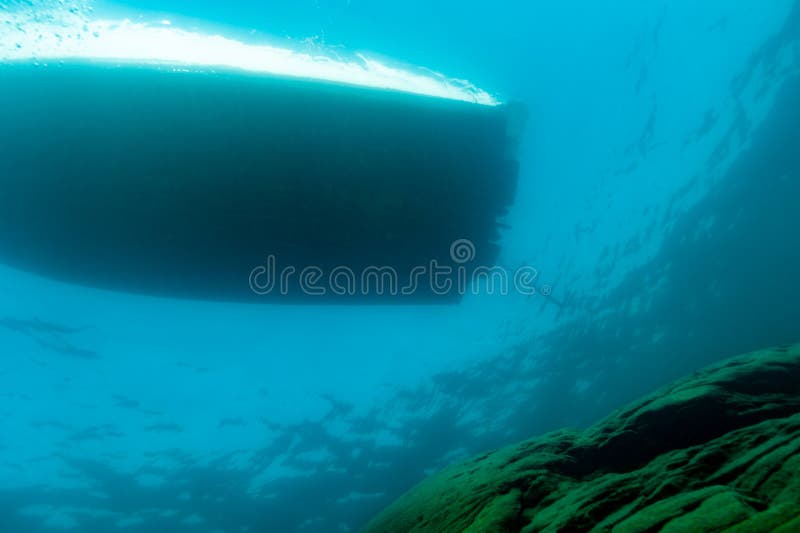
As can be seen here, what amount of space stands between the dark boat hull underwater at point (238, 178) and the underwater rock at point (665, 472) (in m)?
5.15

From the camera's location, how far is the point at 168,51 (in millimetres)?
7020

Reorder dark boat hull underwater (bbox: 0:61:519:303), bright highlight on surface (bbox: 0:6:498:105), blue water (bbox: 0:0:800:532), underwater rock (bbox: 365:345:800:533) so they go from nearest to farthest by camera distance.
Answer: underwater rock (bbox: 365:345:800:533) → bright highlight on surface (bbox: 0:6:498:105) → dark boat hull underwater (bbox: 0:61:519:303) → blue water (bbox: 0:0:800:532)

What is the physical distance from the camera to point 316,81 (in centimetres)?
727

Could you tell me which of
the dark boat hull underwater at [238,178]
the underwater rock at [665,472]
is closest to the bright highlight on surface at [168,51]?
the dark boat hull underwater at [238,178]

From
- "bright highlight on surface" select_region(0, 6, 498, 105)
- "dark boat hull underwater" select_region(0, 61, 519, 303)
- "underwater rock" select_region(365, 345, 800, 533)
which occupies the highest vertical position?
"bright highlight on surface" select_region(0, 6, 498, 105)

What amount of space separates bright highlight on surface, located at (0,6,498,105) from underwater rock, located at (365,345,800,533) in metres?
6.19

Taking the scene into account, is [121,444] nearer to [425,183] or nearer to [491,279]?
[491,279]

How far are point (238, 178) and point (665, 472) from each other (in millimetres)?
8187

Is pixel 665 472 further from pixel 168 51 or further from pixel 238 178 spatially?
pixel 168 51

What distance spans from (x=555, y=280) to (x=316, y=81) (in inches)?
696

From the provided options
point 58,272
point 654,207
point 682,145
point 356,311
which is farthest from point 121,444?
point 682,145

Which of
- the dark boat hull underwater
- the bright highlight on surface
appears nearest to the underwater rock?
the dark boat hull underwater

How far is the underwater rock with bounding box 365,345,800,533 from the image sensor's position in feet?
8.57

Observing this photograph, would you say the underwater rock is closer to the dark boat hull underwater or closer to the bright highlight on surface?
the dark boat hull underwater
